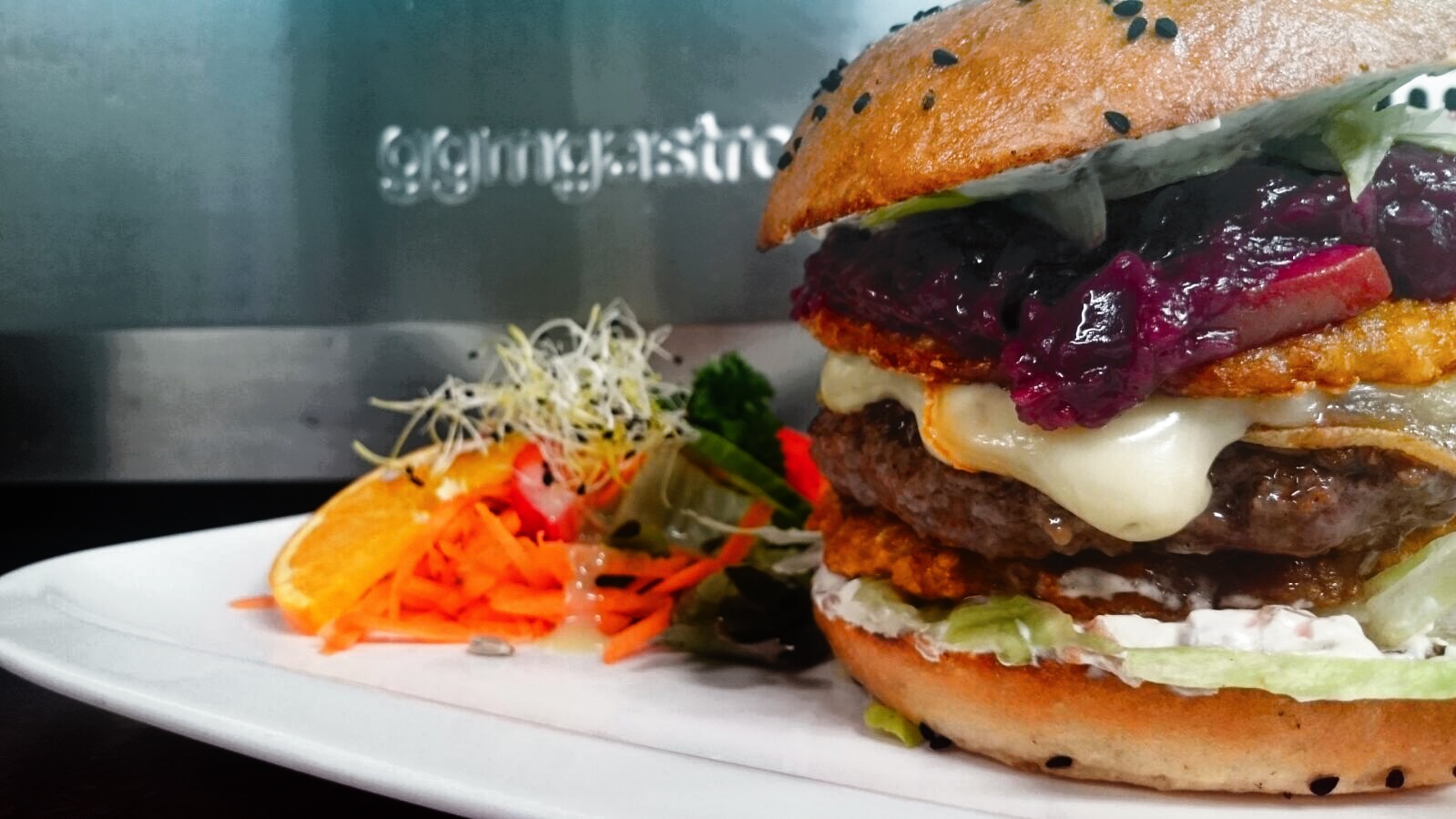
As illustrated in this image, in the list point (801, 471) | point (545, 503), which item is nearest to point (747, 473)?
point (801, 471)

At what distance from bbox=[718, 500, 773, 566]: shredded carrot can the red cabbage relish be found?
1.09 meters

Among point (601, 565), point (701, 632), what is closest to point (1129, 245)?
point (701, 632)

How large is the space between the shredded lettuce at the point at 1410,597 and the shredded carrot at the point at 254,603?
78.5 inches

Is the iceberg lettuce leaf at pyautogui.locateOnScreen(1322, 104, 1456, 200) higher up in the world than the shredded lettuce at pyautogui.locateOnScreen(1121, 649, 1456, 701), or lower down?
higher up

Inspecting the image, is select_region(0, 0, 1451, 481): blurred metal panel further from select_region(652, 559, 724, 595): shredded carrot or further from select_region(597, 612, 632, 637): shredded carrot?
select_region(597, 612, 632, 637): shredded carrot

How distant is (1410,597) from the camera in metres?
1.31

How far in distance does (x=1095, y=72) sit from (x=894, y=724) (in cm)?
96

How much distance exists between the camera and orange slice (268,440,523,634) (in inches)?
82.0

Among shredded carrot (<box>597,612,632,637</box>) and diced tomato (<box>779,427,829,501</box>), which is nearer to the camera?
shredded carrot (<box>597,612,632,637</box>)

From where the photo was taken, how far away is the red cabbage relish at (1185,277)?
1229 millimetres

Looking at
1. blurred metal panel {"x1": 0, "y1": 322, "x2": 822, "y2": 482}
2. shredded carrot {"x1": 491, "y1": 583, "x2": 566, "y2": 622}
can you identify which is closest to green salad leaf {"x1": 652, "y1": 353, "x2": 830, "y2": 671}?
shredded carrot {"x1": 491, "y1": 583, "x2": 566, "y2": 622}

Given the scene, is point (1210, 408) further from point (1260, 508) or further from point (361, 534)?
point (361, 534)

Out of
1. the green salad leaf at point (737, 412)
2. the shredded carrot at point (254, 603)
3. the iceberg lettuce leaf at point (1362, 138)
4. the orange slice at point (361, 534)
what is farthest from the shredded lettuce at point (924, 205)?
the shredded carrot at point (254, 603)

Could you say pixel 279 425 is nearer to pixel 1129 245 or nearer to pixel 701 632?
pixel 701 632
